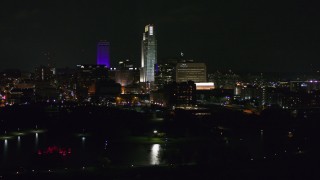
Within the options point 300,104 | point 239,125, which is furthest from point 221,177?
point 300,104

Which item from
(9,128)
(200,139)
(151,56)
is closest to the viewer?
(200,139)

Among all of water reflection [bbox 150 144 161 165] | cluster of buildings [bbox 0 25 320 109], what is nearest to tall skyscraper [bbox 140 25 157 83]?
cluster of buildings [bbox 0 25 320 109]

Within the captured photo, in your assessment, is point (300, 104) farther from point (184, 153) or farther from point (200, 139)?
point (184, 153)

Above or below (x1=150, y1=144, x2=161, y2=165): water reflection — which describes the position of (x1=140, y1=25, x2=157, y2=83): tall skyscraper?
Result: above

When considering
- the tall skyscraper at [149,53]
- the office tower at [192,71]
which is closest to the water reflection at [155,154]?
the office tower at [192,71]

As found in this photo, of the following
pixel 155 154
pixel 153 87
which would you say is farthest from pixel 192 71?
pixel 155 154

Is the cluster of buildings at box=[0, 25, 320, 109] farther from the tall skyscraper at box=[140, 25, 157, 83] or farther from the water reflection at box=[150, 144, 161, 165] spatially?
the water reflection at box=[150, 144, 161, 165]

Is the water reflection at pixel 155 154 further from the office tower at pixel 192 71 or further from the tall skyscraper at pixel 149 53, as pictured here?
the tall skyscraper at pixel 149 53
